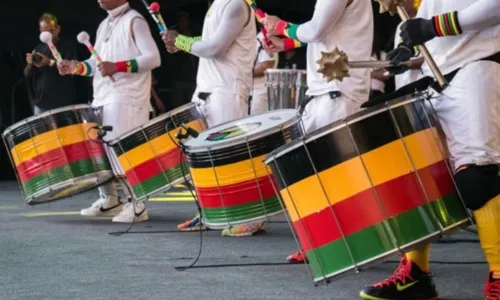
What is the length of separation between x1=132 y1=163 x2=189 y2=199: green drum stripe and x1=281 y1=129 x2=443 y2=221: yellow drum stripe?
8.27 feet

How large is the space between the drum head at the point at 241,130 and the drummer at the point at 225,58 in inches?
36.6

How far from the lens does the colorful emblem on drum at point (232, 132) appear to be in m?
4.68

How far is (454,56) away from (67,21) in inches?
315

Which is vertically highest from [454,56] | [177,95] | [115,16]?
[115,16]

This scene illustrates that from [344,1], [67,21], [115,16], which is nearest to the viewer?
[344,1]

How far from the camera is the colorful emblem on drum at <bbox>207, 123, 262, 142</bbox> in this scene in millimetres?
4676

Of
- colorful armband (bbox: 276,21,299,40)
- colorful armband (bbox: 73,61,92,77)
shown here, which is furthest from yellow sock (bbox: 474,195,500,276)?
colorful armband (bbox: 73,61,92,77)

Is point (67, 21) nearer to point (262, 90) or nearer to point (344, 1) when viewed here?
point (262, 90)

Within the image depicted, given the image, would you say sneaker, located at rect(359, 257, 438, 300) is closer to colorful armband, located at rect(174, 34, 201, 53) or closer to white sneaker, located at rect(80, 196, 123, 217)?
colorful armband, located at rect(174, 34, 201, 53)

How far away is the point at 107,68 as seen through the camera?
645 centimetres

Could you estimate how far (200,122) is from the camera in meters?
5.86

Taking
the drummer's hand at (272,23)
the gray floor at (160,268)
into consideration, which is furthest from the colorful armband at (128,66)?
the drummer's hand at (272,23)

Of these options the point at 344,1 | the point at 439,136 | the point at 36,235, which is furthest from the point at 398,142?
the point at 36,235

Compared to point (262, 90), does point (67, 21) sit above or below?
above
